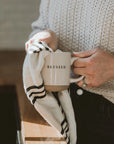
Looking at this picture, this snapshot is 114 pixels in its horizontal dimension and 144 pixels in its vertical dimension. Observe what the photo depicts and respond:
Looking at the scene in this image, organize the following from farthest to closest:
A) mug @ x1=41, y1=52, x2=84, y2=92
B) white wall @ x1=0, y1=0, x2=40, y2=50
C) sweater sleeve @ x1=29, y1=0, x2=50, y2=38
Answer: white wall @ x1=0, y1=0, x2=40, y2=50 → sweater sleeve @ x1=29, y1=0, x2=50, y2=38 → mug @ x1=41, y1=52, x2=84, y2=92

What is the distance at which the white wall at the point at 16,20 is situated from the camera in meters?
3.12

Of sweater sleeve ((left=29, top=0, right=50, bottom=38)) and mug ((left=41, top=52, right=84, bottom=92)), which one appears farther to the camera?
sweater sleeve ((left=29, top=0, right=50, bottom=38))

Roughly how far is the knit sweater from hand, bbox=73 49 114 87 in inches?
2.3

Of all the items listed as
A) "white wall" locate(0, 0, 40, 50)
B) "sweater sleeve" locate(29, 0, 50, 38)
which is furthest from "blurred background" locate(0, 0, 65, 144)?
"sweater sleeve" locate(29, 0, 50, 38)

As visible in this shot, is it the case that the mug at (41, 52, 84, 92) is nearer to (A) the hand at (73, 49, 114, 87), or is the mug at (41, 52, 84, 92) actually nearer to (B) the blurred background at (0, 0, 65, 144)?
(A) the hand at (73, 49, 114, 87)

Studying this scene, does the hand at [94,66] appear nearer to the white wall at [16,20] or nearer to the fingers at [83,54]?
the fingers at [83,54]

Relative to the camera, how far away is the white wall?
312cm

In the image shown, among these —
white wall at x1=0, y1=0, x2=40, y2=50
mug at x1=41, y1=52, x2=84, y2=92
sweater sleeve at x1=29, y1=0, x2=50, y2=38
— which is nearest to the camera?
mug at x1=41, y1=52, x2=84, y2=92

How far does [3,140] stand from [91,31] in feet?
1.46

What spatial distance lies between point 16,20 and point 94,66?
265 cm

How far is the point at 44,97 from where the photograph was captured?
2.11 feet

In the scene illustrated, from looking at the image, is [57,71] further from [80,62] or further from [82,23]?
[82,23]

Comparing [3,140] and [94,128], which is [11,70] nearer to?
[3,140]

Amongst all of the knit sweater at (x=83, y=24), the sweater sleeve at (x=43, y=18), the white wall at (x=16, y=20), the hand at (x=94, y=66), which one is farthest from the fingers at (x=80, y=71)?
the white wall at (x=16, y=20)
